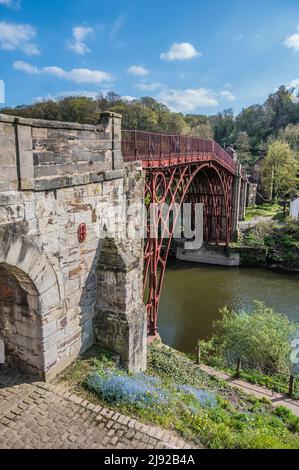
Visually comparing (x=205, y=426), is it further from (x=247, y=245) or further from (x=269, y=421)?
(x=247, y=245)

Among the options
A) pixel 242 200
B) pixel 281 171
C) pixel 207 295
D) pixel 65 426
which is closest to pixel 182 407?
pixel 65 426

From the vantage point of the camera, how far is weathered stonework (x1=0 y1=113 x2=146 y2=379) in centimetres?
520

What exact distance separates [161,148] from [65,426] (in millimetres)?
8447

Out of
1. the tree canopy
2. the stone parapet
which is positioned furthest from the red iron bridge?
the tree canopy

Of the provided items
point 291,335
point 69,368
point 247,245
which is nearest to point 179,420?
point 69,368

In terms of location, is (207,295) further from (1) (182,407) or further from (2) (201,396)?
(1) (182,407)

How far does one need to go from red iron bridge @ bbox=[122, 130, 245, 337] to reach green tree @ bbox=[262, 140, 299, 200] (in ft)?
24.9

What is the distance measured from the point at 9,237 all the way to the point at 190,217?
22.0 meters

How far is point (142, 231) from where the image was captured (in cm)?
942

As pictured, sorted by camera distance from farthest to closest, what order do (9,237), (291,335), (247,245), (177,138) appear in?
1. (247,245)
2. (177,138)
3. (291,335)
4. (9,237)

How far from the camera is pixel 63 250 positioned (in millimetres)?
6266

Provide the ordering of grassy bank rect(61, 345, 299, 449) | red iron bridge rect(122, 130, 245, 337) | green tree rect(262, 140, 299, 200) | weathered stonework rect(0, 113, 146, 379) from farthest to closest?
green tree rect(262, 140, 299, 200) < red iron bridge rect(122, 130, 245, 337) < grassy bank rect(61, 345, 299, 449) < weathered stonework rect(0, 113, 146, 379)

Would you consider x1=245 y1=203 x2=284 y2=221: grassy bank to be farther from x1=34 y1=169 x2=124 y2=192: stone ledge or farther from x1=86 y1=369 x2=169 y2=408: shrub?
x1=86 y1=369 x2=169 y2=408: shrub

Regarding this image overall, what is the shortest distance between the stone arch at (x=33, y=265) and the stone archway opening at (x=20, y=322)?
0.10 meters
